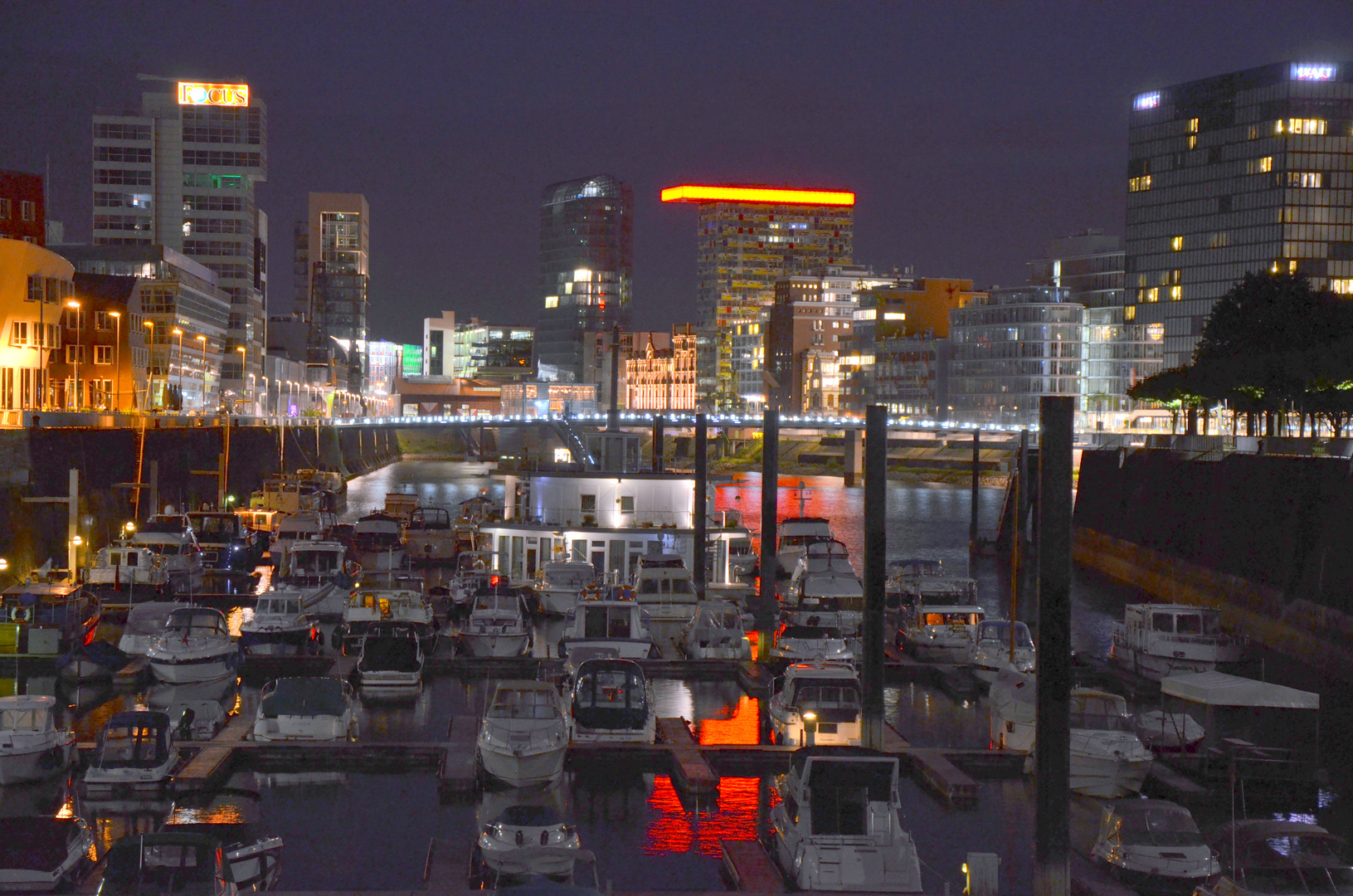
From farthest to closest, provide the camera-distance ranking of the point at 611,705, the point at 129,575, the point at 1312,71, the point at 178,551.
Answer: the point at 1312,71 → the point at 178,551 → the point at 129,575 → the point at 611,705

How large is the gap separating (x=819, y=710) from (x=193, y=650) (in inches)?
504

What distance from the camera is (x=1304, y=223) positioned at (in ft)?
427

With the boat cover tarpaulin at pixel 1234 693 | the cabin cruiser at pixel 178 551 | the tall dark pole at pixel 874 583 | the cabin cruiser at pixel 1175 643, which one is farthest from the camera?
the cabin cruiser at pixel 178 551

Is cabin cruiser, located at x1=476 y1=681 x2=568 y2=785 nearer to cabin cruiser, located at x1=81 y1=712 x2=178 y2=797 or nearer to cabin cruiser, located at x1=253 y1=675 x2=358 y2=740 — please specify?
cabin cruiser, located at x1=253 y1=675 x2=358 y2=740

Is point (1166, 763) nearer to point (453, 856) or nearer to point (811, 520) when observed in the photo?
point (453, 856)

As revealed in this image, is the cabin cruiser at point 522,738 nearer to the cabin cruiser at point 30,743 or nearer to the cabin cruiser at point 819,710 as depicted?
the cabin cruiser at point 819,710

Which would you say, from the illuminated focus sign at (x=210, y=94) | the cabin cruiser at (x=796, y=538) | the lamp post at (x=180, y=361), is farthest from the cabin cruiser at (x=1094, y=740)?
the illuminated focus sign at (x=210, y=94)

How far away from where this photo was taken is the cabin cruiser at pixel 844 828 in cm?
1584

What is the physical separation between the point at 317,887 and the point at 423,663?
12.3m

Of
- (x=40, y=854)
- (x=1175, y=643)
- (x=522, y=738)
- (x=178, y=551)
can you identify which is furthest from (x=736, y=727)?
(x=178, y=551)

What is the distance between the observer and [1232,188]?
13525cm

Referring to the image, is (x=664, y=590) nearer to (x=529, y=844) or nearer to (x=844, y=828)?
(x=844, y=828)

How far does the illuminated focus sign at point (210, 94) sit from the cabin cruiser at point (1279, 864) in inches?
4778

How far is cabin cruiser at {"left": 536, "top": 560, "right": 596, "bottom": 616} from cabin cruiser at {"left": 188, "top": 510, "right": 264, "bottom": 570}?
619 inches
